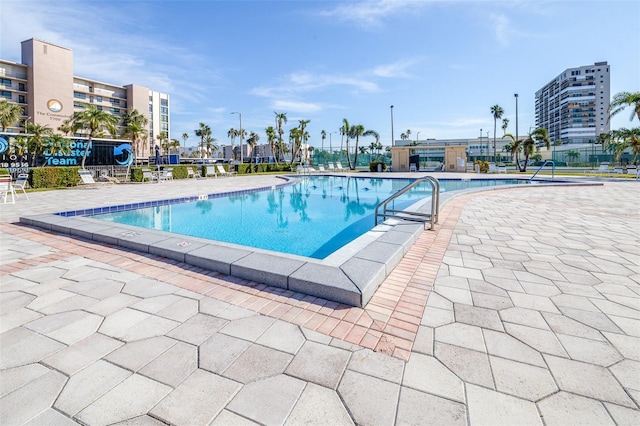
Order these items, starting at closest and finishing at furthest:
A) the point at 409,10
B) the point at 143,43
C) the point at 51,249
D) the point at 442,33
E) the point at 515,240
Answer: the point at 51,249 → the point at 515,240 → the point at 409,10 → the point at 442,33 → the point at 143,43

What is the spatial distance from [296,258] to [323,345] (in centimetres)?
150

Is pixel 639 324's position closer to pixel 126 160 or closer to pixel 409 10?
pixel 409 10

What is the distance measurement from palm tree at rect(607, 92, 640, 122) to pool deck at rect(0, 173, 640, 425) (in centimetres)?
2066

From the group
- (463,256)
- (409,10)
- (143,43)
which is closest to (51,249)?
(463,256)

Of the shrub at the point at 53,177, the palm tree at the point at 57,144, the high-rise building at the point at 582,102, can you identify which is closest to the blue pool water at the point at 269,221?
the shrub at the point at 53,177

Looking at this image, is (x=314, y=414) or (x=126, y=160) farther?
(x=126, y=160)

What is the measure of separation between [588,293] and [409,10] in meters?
9.74

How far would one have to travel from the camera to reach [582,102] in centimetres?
9369

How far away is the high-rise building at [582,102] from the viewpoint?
91.1 meters

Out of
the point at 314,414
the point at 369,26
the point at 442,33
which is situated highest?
the point at 369,26

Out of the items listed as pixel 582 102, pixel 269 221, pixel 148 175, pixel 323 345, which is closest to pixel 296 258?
pixel 323 345

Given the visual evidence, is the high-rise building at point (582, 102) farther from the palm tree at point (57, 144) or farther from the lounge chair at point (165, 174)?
the palm tree at point (57, 144)

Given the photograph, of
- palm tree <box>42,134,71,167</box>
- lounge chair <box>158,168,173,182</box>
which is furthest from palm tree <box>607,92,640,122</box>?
palm tree <box>42,134,71,167</box>

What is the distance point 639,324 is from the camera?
2.30 meters
